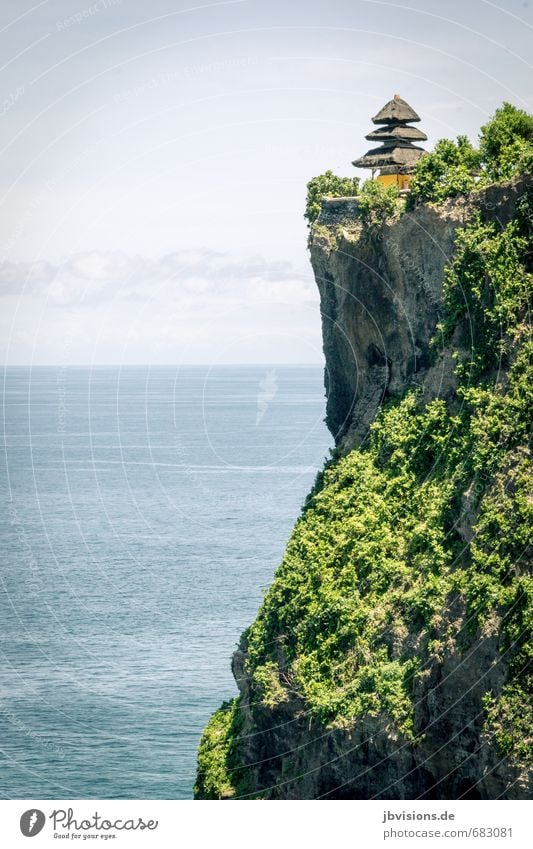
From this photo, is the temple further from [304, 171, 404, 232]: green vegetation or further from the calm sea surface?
the calm sea surface

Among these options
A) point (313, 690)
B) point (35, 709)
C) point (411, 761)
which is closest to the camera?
point (411, 761)

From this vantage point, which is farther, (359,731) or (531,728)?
(359,731)

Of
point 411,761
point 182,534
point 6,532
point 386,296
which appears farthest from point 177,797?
point 6,532

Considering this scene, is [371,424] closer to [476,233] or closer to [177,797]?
[476,233]

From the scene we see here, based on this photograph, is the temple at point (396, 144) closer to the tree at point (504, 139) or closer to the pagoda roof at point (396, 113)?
the pagoda roof at point (396, 113)

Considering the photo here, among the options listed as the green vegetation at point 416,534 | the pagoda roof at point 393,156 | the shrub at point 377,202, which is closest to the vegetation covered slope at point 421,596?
the green vegetation at point 416,534
